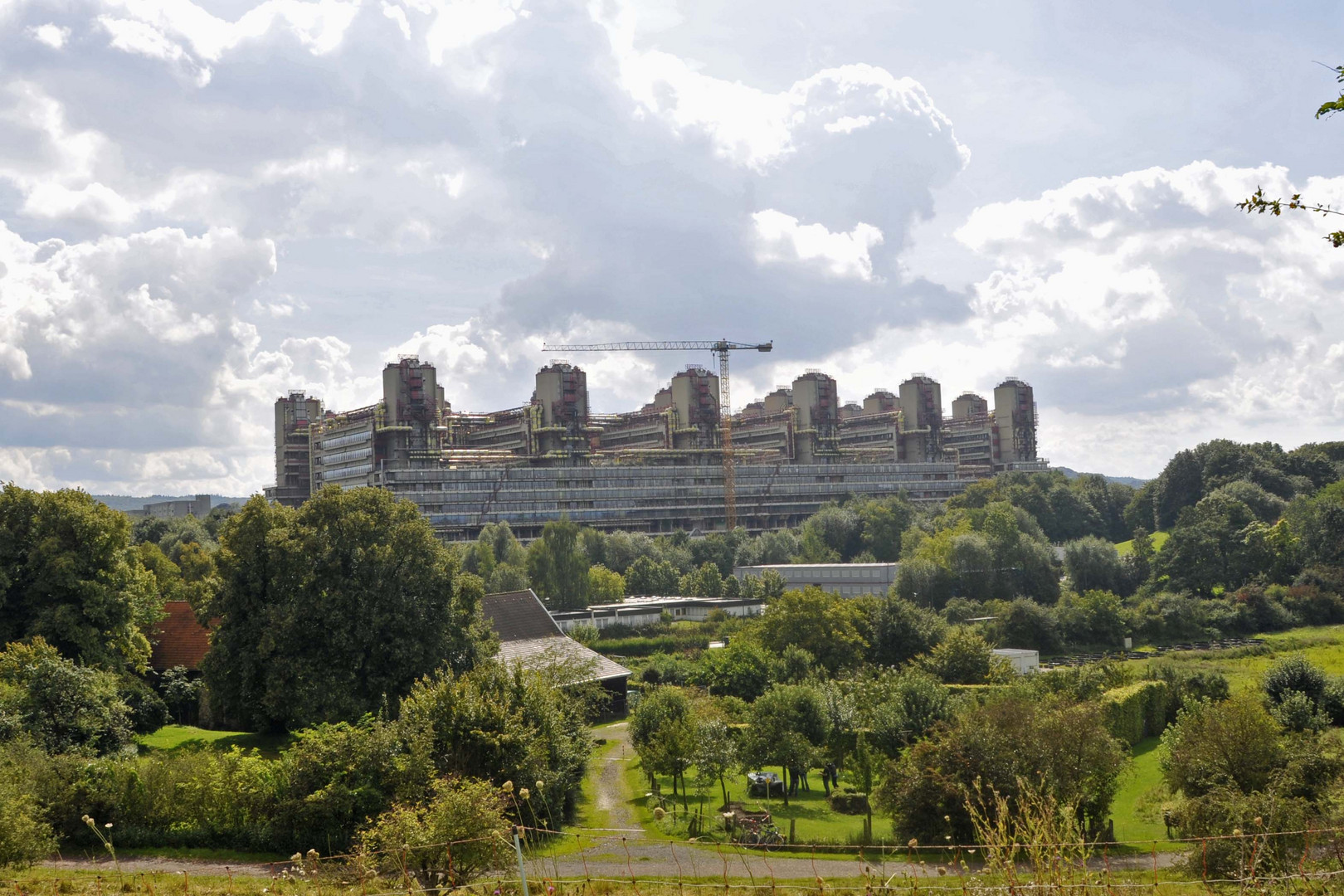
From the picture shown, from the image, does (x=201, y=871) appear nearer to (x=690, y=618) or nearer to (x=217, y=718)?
(x=217, y=718)

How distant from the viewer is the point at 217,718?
36.9 metres

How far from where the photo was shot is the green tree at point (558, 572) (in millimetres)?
67500

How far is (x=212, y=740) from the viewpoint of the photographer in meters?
33.8

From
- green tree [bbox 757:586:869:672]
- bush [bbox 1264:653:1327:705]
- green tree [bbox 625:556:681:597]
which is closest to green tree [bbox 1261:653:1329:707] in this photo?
bush [bbox 1264:653:1327:705]

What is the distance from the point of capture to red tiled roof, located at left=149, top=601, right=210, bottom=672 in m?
38.9

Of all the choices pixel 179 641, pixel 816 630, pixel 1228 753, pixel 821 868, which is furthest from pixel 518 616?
pixel 1228 753

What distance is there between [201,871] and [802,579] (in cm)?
6191

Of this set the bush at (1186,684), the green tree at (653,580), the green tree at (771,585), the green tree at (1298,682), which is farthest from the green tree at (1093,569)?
the green tree at (1298,682)

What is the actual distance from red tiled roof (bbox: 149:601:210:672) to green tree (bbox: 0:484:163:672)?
3.58 m

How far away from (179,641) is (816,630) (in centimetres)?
2465

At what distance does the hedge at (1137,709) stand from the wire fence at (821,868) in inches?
388

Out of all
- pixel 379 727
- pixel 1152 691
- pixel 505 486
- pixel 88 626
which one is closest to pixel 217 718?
pixel 88 626

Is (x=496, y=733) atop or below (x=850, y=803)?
atop

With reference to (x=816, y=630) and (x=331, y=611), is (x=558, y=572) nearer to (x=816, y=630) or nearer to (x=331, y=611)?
(x=816, y=630)
